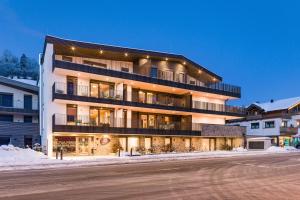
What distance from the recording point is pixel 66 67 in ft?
112

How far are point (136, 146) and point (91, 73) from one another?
1191 centimetres

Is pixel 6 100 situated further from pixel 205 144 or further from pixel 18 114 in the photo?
pixel 205 144

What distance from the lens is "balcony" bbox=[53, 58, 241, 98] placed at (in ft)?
114

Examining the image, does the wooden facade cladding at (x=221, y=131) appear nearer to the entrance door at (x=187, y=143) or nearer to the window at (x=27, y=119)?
the entrance door at (x=187, y=143)

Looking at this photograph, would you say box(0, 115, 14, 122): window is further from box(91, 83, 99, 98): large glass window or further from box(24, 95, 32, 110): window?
box(91, 83, 99, 98): large glass window

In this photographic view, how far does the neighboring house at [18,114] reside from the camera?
132 feet

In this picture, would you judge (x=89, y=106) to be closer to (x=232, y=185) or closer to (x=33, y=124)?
(x=33, y=124)

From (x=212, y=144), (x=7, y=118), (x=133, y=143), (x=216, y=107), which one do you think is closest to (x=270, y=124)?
(x=216, y=107)

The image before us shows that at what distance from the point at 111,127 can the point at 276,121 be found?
46.4 m

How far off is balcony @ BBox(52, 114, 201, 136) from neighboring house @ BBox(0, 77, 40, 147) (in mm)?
8985

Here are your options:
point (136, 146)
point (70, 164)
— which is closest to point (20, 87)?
point (136, 146)

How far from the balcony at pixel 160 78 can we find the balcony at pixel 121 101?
7.71 ft

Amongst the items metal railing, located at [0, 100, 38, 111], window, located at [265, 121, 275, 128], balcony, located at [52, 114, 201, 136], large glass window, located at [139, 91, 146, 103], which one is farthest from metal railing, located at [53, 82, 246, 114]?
window, located at [265, 121, 275, 128]

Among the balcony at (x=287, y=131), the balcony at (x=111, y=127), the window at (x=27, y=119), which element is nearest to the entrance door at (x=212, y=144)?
the balcony at (x=111, y=127)
